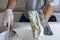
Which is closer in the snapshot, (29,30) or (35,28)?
(35,28)

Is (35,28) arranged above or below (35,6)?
below

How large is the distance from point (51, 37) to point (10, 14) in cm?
24

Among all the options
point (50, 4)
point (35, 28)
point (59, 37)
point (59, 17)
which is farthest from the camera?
point (59, 17)

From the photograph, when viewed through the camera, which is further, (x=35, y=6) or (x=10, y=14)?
(x=35, y=6)

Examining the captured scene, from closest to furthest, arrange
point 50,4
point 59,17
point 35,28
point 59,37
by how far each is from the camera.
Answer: point 35,28
point 59,37
point 50,4
point 59,17

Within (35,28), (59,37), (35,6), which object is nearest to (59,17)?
(35,6)

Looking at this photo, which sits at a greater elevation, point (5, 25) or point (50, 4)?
point (50, 4)

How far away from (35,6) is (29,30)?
23cm

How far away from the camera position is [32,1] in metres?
0.97

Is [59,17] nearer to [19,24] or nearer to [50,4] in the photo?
[50,4]

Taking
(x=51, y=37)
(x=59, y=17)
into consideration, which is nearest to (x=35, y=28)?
(x=51, y=37)

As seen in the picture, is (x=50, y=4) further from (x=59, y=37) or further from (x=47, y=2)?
(x=59, y=37)

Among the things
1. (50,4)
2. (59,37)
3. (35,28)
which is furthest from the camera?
(50,4)

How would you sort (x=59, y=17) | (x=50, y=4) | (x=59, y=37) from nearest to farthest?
(x=59, y=37), (x=50, y=4), (x=59, y=17)
